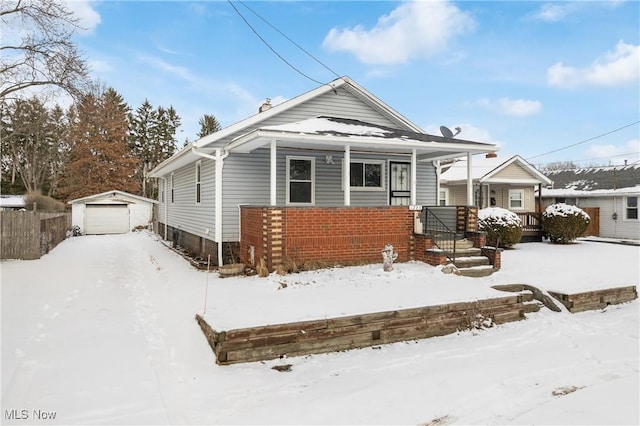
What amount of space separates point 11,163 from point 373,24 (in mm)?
47934

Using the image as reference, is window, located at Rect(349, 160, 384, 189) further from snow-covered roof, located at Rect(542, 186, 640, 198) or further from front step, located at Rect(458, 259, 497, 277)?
snow-covered roof, located at Rect(542, 186, 640, 198)

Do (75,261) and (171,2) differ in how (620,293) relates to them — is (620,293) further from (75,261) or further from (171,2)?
(75,261)

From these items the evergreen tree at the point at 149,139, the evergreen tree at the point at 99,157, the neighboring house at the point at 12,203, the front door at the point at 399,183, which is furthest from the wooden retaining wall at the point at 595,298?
Answer: the evergreen tree at the point at 149,139

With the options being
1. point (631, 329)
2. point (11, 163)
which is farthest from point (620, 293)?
point (11, 163)

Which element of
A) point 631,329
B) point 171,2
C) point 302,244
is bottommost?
point 631,329

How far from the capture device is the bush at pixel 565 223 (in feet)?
56.3

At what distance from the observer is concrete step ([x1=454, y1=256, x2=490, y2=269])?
9523mm

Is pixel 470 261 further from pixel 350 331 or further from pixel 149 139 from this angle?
pixel 149 139

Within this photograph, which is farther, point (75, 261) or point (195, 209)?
point (195, 209)

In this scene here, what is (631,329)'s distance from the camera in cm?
705

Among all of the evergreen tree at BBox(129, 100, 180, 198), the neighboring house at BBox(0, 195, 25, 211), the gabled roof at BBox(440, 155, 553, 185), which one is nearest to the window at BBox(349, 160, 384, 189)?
the gabled roof at BBox(440, 155, 553, 185)

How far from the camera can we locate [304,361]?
5352mm

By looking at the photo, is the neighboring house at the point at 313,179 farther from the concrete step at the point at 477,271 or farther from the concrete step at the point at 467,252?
the concrete step at the point at 477,271

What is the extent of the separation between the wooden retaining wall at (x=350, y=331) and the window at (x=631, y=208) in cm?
1892
